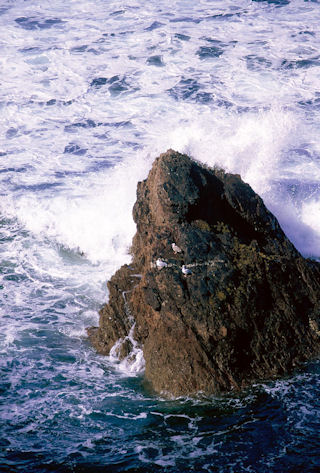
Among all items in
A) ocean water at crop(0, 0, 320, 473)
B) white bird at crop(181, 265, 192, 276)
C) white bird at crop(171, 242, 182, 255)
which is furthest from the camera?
white bird at crop(171, 242, 182, 255)

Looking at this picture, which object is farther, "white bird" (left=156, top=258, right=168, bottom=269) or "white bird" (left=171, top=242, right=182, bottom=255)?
"white bird" (left=171, top=242, right=182, bottom=255)

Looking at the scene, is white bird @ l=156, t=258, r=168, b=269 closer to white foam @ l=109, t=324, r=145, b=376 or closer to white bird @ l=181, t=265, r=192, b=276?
white bird @ l=181, t=265, r=192, b=276

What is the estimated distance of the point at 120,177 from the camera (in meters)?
10.9

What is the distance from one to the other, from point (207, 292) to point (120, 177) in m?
5.67

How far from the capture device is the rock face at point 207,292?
5582 mm

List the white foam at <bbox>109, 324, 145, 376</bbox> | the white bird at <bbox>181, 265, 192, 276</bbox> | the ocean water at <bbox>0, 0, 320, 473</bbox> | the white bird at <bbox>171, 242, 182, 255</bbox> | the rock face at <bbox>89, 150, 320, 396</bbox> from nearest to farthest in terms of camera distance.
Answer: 1. the ocean water at <bbox>0, 0, 320, 473</bbox>
2. the rock face at <bbox>89, 150, 320, 396</bbox>
3. the white bird at <bbox>181, 265, 192, 276</bbox>
4. the white bird at <bbox>171, 242, 182, 255</bbox>
5. the white foam at <bbox>109, 324, 145, 376</bbox>

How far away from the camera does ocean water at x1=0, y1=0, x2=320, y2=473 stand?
4.88 m

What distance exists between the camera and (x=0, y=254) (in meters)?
9.05

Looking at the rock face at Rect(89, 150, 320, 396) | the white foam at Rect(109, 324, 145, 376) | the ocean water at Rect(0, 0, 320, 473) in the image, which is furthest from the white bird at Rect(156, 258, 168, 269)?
the ocean water at Rect(0, 0, 320, 473)

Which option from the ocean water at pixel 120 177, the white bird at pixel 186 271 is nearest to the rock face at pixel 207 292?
the white bird at pixel 186 271

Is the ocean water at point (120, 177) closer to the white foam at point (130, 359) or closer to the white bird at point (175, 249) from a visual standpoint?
the white foam at point (130, 359)

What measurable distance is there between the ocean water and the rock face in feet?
0.97

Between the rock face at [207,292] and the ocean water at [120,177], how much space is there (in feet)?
0.97

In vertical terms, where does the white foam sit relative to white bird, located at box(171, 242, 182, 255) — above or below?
below
